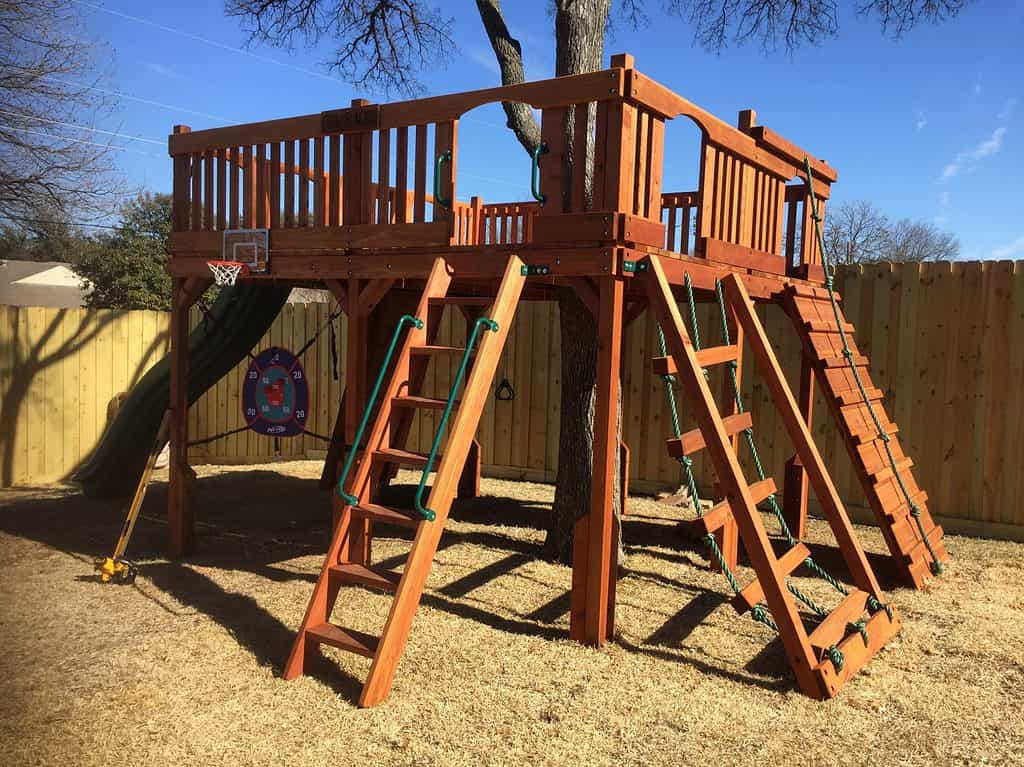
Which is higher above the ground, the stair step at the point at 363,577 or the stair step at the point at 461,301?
the stair step at the point at 461,301

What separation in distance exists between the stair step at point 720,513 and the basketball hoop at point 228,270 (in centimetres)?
388

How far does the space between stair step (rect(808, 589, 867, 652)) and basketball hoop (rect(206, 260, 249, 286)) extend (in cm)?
459

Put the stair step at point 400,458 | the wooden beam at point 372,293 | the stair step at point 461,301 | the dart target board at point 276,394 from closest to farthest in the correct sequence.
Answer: the stair step at point 400,458 < the stair step at point 461,301 < the wooden beam at point 372,293 < the dart target board at point 276,394

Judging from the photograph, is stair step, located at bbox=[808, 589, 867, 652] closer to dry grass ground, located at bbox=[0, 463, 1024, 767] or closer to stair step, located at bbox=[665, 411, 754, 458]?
dry grass ground, located at bbox=[0, 463, 1024, 767]

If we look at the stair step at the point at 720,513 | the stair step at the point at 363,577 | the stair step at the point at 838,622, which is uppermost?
the stair step at the point at 720,513

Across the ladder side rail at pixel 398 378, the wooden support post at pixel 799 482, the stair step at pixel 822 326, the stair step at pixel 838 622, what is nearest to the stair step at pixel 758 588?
the stair step at pixel 838 622

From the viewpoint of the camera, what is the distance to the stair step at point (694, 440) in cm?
414

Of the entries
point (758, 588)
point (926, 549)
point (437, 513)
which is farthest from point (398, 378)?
point (926, 549)

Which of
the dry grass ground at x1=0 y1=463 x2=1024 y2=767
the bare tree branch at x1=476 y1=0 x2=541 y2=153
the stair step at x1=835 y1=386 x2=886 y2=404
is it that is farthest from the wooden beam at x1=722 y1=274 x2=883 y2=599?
the bare tree branch at x1=476 y1=0 x2=541 y2=153

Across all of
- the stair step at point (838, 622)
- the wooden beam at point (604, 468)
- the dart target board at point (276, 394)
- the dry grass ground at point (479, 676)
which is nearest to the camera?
the dry grass ground at point (479, 676)

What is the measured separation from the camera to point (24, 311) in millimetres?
9180

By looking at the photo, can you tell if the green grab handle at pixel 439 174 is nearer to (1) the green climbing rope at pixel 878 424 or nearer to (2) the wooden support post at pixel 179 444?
(2) the wooden support post at pixel 179 444

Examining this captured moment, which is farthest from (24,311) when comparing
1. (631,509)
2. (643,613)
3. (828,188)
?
(828,188)

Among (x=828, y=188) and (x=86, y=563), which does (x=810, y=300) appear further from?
(x=86, y=563)
